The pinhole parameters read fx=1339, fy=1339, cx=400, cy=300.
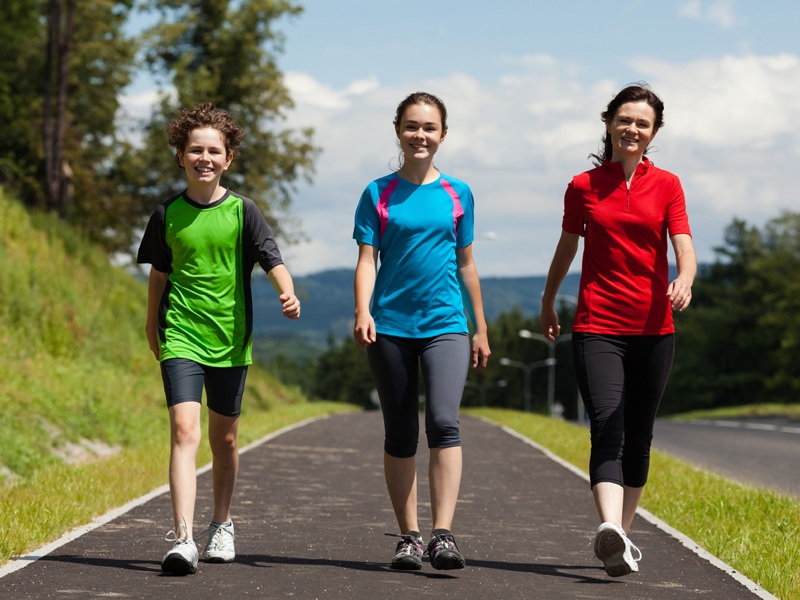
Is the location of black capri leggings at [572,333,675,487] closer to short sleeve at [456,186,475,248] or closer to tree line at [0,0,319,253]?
short sleeve at [456,186,475,248]

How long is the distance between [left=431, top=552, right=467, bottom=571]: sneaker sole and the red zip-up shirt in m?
1.22

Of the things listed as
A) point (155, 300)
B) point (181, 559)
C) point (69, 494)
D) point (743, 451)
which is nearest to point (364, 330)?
point (155, 300)

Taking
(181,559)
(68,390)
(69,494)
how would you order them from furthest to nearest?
1. (68,390)
2. (69,494)
3. (181,559)

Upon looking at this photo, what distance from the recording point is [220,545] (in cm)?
666

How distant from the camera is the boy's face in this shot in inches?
257

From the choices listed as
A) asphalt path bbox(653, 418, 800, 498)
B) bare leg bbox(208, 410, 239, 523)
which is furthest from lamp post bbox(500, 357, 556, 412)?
bare leg bbox(208, 410, 239, 523)

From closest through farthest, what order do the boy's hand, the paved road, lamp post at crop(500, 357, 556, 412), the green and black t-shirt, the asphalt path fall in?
the paved road, the boy's hand, the green and black t-shirt, the asphalt path, lamp post at crop(500, 357, 556, 412)

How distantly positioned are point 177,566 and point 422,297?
1.69 meters

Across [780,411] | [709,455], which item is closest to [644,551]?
[709,455]

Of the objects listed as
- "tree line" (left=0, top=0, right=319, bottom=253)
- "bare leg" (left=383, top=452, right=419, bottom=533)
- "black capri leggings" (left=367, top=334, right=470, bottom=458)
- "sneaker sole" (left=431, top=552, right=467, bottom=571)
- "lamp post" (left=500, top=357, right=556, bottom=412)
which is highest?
"tree line" (left=0, top=0, right=319, bottom=253)

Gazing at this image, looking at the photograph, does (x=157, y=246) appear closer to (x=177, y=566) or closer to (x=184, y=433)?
(x=184, y=433)

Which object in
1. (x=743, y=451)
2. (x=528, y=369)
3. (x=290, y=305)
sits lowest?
(x=528, y=369)

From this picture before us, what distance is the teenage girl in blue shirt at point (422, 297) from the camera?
6.42 m

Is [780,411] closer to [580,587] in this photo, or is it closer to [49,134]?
[49,134]
